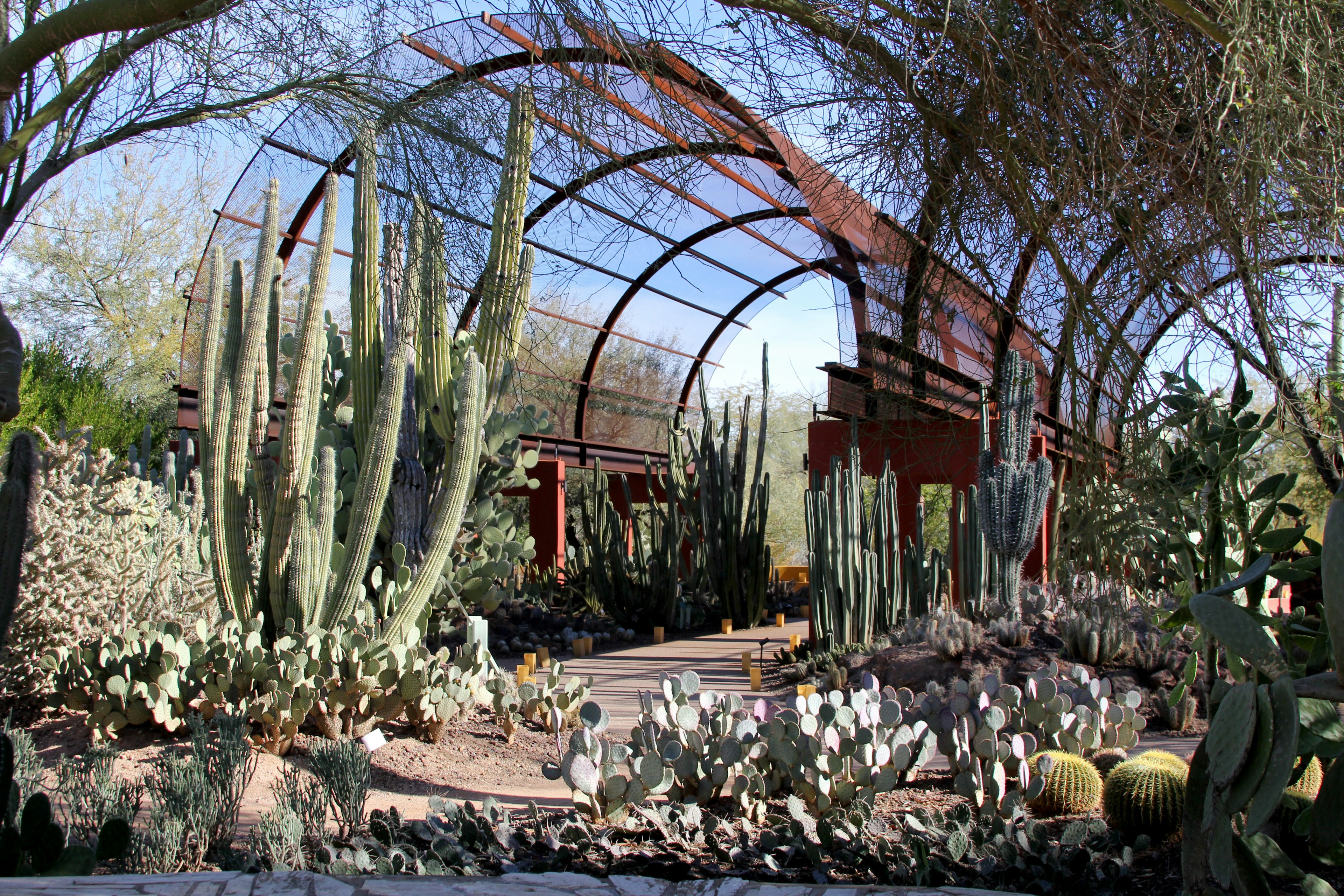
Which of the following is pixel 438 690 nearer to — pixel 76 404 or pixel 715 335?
pixel 715 335

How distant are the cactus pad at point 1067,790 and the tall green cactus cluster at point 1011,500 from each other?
148 inches

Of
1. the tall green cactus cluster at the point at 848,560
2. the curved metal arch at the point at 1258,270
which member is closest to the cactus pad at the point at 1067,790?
the curved metal arch at the point at 1258,270

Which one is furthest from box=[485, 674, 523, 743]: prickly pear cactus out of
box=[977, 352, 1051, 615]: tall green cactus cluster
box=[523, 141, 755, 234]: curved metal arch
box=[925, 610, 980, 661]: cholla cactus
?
box=[977, 352, 1051, 615]: tall green cactus cluster

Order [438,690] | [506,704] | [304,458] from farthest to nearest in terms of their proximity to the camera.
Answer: [304,458] → [506,704] → [438,690]

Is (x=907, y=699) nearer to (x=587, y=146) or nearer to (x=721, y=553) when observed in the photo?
(x=587, y=146)

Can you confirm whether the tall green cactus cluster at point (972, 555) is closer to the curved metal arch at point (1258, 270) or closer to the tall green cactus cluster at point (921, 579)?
the tall green cactus cluster at point (921, 579)

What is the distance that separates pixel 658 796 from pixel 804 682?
3089mm

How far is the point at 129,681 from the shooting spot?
4137mm

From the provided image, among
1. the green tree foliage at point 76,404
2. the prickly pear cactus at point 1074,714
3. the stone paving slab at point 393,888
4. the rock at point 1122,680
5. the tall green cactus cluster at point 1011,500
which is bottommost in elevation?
the rock at point 1122,680

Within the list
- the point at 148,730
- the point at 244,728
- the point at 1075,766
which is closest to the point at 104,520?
the point at 148,730

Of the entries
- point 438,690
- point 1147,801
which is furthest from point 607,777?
point 1147,801

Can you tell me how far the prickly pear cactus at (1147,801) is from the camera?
304 centimetres

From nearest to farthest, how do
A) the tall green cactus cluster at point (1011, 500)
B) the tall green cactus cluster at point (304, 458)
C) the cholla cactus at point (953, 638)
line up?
the tall green cactus cluster at point (304, 458) < the cholla cactus at point (953, 638) < the tall green cactus cluster at point (1011, 500)

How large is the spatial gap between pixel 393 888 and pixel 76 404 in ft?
48.7
